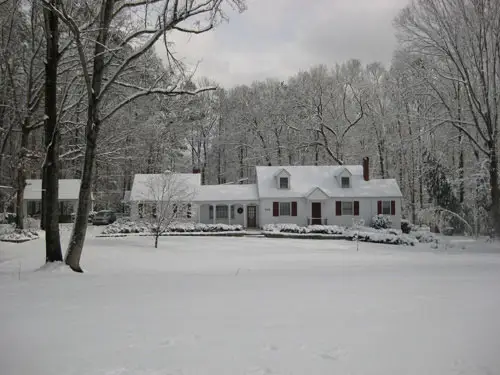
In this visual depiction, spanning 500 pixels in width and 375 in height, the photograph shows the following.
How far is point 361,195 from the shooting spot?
1332 inches

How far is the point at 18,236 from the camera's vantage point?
838 inches

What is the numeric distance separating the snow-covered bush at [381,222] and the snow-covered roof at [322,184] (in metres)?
1.95

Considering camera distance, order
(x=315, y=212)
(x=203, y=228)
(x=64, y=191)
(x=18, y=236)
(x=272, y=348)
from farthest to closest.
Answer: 1. (x=64, y=191)
2. (x=315, y=212)
3. (x=203, y=228)
4. (x=18, y=236)
5. (x=272, y=348)

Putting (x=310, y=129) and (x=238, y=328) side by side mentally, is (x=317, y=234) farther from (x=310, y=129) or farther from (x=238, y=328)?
(x=238, y=328)

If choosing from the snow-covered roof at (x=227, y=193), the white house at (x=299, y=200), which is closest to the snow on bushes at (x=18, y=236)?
the white house at (x=299, y=200)

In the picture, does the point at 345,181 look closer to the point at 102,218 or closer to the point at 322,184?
the point at 322,184

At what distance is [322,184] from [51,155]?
26.4 metres

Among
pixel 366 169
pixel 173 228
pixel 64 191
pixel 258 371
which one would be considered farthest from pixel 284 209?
pixel 258 371

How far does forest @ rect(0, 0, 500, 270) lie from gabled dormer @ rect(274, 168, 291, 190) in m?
8.70

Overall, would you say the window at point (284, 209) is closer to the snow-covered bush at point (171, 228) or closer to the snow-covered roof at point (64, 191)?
the snow-covered bush at point (171, 228)

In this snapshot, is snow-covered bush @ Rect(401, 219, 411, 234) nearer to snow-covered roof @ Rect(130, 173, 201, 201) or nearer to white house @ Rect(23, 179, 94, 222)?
snow-covered roof @ Rect(130, 173, 201, 201)

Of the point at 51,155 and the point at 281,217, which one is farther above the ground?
the point at 51,155

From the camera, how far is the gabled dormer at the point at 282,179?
34.9 m

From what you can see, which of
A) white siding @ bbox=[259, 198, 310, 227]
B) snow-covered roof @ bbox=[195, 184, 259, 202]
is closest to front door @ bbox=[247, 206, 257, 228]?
snow-covered roof @ bbox=[195, 184, 259, 202]
